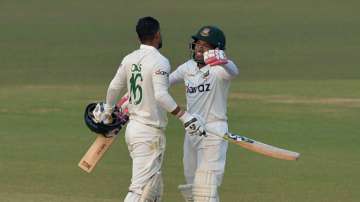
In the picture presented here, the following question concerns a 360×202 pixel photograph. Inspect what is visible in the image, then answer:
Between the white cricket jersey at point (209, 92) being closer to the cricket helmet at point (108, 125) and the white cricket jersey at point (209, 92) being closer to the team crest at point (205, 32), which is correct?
the team crest at point (205, 32)

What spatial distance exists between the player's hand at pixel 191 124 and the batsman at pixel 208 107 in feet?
1.56

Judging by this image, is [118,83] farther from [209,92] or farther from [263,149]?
[263,149]

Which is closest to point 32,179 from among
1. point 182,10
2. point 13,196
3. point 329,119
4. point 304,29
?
point 13,196

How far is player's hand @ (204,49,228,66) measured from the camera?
28.7 ft

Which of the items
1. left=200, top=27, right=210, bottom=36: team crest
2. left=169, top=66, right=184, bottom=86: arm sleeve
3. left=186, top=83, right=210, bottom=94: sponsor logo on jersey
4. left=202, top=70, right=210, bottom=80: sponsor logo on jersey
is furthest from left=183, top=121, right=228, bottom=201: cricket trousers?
left=200, top=27, right=210, bottom=36: team crest

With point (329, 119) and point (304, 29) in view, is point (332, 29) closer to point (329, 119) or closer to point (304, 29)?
point (304, 29)

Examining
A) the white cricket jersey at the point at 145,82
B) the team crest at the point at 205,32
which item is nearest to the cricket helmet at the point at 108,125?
the white cricket jersey at the point at 145,82

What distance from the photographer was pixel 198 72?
30.1ft

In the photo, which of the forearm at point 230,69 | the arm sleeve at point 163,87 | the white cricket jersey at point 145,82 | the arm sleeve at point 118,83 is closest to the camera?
the arm sleeve at point 163,87

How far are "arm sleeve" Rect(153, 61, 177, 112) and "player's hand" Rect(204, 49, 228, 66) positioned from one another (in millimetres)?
418

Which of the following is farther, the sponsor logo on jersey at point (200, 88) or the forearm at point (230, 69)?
the sponsor logo on jersey at point (200, 88)

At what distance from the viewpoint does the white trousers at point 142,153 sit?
855 centimetres

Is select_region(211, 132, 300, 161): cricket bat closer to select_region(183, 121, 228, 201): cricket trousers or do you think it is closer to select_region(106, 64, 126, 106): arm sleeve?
select_region(183, 121, 228, 201): cricket trousers

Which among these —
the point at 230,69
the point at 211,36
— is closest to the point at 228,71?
the point at 230,69
